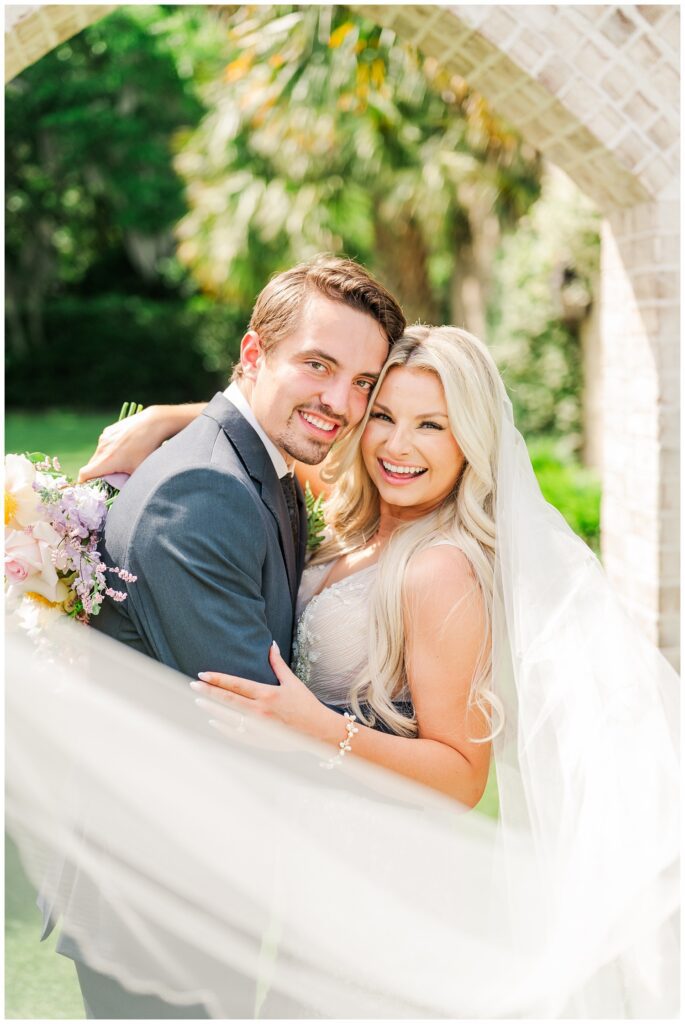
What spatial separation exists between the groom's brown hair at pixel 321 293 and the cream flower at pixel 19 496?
75 centimetres

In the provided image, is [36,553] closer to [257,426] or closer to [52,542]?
[52,542]

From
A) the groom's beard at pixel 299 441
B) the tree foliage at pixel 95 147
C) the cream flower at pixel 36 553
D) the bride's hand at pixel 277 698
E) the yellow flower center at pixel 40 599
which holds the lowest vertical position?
the bride's hand at pixel 277 698

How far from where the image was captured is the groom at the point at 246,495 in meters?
2.33

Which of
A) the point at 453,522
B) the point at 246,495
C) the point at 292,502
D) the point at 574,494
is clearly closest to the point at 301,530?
the point at 292,502

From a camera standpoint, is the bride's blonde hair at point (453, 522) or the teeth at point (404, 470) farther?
the teeth at point (404, 470)

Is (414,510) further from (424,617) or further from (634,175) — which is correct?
(634,175)

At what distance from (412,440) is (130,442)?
807mm

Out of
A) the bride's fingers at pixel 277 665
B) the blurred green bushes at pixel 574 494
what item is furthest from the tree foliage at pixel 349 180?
the bride's fingers at pixel 277 665

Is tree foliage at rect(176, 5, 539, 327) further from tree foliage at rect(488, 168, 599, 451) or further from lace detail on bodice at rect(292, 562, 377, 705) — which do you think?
lace detail on bodice at rect(292, 562, 377, 705)

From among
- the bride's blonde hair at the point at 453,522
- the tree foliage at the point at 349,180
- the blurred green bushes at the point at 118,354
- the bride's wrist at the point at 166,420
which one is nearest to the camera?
the bride's blonde hair at the point at 453,522

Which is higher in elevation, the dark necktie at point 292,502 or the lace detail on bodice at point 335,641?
the dark necktie at point 292,502

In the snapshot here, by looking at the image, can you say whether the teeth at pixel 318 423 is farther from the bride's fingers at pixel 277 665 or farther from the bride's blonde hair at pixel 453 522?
the bride's fingers at pixel 277 665

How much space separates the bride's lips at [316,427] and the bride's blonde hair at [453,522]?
16 centimetres

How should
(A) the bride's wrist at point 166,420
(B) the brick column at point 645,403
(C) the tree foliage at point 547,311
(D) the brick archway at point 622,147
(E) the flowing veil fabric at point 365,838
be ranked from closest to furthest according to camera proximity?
(E) the flowing veil fabric at point 365,838
(A) the bride's wrist at point 166,420
(D) the brick archway at point 622,147
(B) the brick column at point 645,403
(C) the tree foliage at point 547,311
